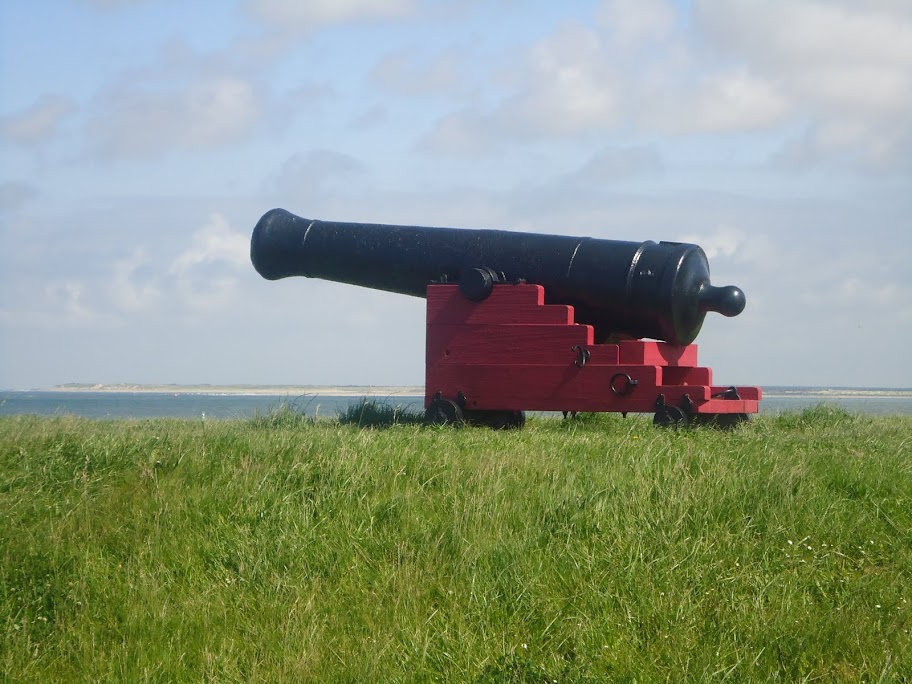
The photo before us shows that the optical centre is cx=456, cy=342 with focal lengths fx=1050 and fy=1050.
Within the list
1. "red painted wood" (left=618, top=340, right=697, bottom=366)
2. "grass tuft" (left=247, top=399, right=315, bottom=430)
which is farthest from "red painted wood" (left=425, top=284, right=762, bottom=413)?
"grass tuft" (left=247, top=399, right=315, bottom=430)

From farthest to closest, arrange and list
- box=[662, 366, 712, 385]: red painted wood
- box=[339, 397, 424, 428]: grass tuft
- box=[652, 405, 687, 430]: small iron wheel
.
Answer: box=[339, 397, 424, 428]: grass tuft → box=[662, 366, 712, 385]: red painted wood → box=[652, 405, 687, 430]: small iron wheel

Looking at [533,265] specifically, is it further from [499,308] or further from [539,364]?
[539,364]

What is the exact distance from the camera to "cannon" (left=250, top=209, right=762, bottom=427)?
890cm

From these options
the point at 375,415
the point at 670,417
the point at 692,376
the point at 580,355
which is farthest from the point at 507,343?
the point at 692,376

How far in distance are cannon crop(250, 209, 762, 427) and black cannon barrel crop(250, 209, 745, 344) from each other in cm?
1

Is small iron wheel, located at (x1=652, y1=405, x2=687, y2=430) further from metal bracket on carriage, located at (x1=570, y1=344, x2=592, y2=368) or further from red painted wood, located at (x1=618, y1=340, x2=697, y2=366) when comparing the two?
metal bracket on carriage, located at (x1=570, y1=344, x2=592, y2=368)

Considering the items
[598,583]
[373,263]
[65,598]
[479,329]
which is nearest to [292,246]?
[373,263]

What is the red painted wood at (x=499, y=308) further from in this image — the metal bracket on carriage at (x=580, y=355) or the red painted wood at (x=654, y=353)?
the red painted wood at (x=654, y=353)

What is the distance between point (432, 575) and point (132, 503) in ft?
6.47

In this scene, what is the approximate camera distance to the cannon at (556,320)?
8.90 meters

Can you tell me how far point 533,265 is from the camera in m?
9.56

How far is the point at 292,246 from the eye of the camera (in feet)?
34.2

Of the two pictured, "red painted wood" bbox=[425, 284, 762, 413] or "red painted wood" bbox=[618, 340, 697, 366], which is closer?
"red painted wood" bbox=[425, 284, 762, 413]

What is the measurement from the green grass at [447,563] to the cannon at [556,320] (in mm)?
2018
